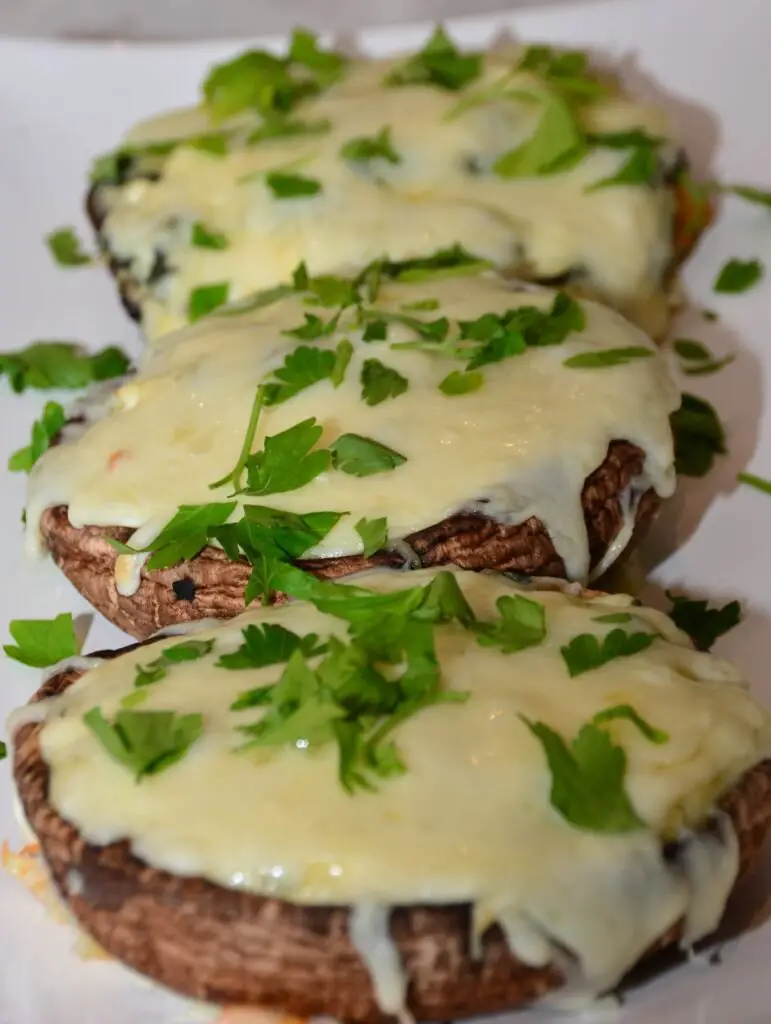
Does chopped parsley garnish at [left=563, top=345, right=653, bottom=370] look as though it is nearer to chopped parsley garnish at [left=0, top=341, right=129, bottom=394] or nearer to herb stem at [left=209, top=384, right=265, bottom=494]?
herb stem at [left=209, top=384, right=265, bottom=494]

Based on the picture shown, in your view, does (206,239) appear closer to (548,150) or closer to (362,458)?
(548,150)

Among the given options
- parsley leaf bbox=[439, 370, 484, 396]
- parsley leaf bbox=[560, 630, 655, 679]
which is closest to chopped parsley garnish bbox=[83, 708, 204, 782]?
parsley leaf bbox=[560, 630, 655, 679]

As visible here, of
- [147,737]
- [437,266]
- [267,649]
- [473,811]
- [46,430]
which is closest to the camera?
[473,811]

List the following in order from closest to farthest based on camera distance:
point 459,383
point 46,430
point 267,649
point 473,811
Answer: point 473,811, point 267,649, point 459,383, point 46,430

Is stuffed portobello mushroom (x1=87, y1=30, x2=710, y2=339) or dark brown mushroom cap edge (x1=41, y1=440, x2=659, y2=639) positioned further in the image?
→ stuffed portobello mushroom (x1=87, y1=30, x2=710, y2=339)

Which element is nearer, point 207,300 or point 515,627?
point 515,627

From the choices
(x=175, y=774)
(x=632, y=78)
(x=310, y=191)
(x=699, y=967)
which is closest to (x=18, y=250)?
(x=310, y=191)

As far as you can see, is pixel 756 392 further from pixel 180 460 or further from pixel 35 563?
pixel 35 563

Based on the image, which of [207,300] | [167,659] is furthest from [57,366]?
[167,659]
